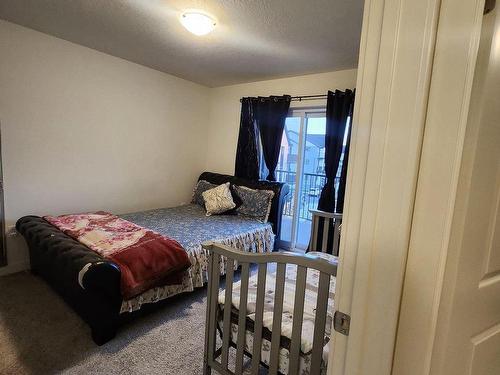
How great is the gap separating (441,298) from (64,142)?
11.6 ft

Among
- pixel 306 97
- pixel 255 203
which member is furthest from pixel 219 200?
pixel 306 97

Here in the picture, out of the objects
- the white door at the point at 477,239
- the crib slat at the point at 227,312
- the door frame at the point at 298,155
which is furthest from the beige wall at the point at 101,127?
the white door at the point at 477,239

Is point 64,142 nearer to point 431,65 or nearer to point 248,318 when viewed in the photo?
point 248,318

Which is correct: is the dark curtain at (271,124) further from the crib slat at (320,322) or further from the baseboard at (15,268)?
the baseboard at (15,268)

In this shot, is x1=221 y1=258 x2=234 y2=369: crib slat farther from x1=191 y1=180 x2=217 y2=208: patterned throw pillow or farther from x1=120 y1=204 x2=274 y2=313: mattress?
x1=191 y1=180 x2=217 y2=208: patterned throw pillow

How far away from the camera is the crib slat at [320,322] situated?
1097 millimetres

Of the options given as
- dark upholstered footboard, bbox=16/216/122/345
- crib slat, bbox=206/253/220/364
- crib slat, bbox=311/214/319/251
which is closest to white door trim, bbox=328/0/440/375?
crib slat, bbox=206/253/220/364

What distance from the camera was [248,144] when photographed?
3.97 meters

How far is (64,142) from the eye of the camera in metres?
2.99

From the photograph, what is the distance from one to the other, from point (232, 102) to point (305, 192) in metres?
1.83

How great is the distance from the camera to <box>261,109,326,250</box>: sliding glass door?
3.68m

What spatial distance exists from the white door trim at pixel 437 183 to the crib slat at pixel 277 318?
0.58 m

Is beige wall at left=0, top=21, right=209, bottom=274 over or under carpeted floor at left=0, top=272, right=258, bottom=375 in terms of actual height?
over

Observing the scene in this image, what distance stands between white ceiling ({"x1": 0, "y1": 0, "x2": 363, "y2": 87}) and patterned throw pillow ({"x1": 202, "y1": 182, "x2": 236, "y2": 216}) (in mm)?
1607
